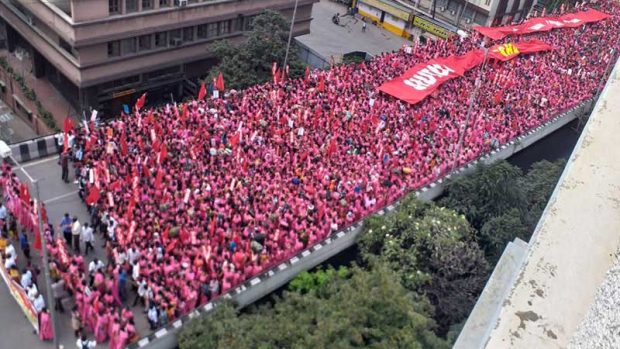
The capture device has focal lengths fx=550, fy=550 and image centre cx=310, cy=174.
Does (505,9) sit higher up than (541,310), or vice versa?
(541,310)

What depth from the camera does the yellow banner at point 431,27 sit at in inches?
1692

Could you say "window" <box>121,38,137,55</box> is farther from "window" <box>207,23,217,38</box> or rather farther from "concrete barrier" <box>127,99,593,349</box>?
"concrete barrier" <box>127,99,593,349</box>

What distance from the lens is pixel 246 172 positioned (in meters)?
18.8

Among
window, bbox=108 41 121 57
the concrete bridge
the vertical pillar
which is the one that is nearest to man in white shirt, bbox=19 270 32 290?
the concrete bridge

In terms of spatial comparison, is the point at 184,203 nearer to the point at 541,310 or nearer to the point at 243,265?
the point at 243,265

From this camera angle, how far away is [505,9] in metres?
45.1

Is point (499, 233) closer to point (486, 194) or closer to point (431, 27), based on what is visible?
point (486, 194)

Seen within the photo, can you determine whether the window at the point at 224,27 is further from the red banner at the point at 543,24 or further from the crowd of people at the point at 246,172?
the red banner at the point at 543,24

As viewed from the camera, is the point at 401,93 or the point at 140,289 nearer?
the point at 140,289

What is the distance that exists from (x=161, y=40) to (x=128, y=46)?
187 cm

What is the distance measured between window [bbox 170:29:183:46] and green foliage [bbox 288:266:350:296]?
15.6m

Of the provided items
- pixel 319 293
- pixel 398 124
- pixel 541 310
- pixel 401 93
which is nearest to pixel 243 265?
pixel 319 293

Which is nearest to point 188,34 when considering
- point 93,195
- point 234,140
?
point 234,140

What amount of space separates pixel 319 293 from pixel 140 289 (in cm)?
470
